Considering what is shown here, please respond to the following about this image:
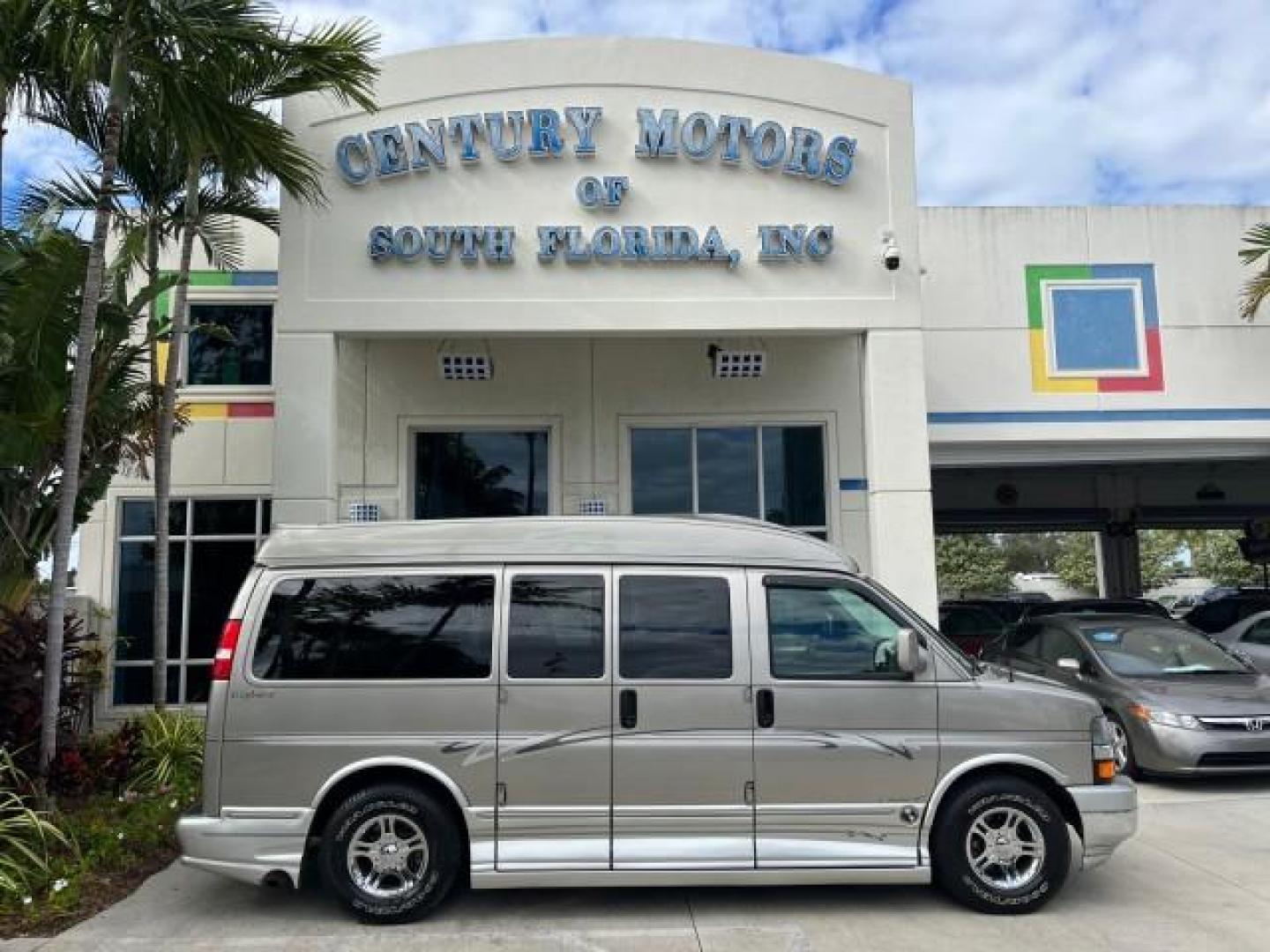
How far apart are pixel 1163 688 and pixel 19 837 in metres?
8.98

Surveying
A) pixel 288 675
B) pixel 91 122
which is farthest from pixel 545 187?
pixel 288 675

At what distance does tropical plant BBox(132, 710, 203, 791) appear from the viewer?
8.62m

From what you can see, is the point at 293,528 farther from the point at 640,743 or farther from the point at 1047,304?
the point at 1047,304

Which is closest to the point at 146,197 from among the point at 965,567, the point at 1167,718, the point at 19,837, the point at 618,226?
the point at 618,226

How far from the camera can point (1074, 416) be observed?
13.8 m

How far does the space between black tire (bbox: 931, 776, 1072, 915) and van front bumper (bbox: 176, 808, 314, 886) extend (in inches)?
136

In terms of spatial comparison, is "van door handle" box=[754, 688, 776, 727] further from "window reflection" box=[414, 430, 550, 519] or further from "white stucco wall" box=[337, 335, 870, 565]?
"window reflection" box=[414, 430, 550, 519]

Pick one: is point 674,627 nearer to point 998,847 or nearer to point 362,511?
point 998,847

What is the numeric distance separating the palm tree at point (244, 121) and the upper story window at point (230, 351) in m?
2.78

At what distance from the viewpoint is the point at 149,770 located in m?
8.77

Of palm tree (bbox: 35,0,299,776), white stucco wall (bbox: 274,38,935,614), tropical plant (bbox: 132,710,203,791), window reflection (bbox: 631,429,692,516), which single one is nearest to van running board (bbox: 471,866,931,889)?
palm tree (bbox: 35,0,299,776)

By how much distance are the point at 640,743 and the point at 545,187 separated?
6787 millimetres

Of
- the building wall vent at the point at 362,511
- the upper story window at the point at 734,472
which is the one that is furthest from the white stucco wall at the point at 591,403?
the building wall vent at the point at 362,511

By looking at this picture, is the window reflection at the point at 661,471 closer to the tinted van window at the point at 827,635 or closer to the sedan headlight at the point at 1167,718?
the sedan headlight at the point at 1167,718
